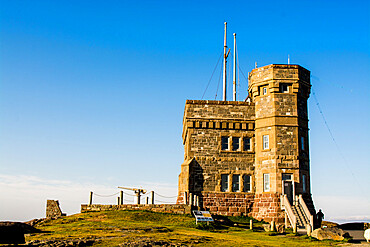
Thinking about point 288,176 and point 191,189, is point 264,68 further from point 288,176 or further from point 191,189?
point 191,189

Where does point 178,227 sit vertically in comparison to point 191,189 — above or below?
below

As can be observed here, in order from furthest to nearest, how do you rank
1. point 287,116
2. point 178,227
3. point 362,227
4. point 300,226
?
point 287,116 < point 362,227 < point 300,226 < point 178,227

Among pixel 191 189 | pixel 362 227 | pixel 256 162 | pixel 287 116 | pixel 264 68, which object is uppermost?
pixel 264 68

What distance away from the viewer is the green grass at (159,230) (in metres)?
21.0

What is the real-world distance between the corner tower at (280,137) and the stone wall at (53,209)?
605 inches

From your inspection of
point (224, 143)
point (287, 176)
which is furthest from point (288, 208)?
point (224, 143)

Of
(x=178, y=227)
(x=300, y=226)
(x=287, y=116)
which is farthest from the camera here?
(x=287, y=116)

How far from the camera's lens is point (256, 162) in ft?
120

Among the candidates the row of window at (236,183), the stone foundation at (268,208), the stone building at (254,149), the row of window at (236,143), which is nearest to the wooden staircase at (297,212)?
the stone building at (254,149)

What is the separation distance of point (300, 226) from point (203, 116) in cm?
1207

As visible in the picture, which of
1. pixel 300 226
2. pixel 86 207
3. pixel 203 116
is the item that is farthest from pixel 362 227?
pixel 86 207

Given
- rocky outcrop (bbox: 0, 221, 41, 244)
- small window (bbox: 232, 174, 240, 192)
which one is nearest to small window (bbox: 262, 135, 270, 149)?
small window (bbox: 232, 174, 240, 192)

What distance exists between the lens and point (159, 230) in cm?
2461

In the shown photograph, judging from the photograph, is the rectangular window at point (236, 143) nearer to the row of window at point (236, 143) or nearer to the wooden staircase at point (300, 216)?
the row of window at point (236, 143)
